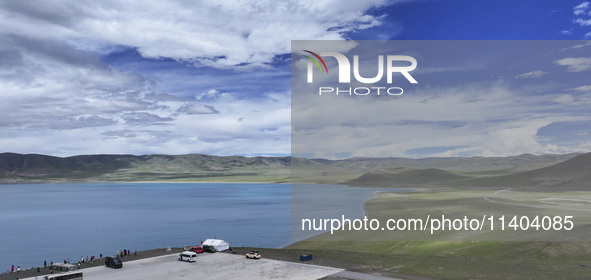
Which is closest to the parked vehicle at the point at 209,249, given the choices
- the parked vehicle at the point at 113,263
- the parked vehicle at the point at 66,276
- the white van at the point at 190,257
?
the white van at the point at 190,257

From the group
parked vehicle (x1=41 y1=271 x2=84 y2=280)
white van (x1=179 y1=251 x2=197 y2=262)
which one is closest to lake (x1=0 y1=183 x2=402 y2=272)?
white van (x1=179 y1=251 x2=197 y2=262)

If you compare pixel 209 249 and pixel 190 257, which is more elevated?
pixel 190 257

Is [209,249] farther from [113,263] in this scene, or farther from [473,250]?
[473,250]

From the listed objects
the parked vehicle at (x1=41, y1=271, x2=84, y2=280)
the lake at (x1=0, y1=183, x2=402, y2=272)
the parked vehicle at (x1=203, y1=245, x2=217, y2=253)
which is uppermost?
the parked vehicle at (x1=41, y1=271, x2=84, y2=280)

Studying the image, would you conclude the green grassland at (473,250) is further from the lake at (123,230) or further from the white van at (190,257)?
the lake at (123,230)

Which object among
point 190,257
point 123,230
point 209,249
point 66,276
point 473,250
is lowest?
point 123,230

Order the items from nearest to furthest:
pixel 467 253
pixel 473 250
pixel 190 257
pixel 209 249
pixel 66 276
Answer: pixel 66 276
pixel 190 257
pixel 467 253
pixel 473 250
pixel 209 249

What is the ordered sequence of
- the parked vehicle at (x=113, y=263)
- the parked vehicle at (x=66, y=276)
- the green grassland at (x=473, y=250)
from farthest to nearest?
the parked vehicle at (x=113, y=263) → the green grassland at (x=473, y=250) → the parked vehicle at (x=66, y=276)

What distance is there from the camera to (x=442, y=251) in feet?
221

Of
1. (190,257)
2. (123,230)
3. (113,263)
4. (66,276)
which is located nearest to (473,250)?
(190,257)

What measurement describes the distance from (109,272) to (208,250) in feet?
55.8

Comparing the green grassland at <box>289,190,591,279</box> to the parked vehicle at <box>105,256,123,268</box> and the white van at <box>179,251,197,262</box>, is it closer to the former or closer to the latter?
the white van at <box>179,251,197,262</box>

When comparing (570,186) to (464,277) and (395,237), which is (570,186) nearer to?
(395,237)

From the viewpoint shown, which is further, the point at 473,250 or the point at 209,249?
the point at 209,249
